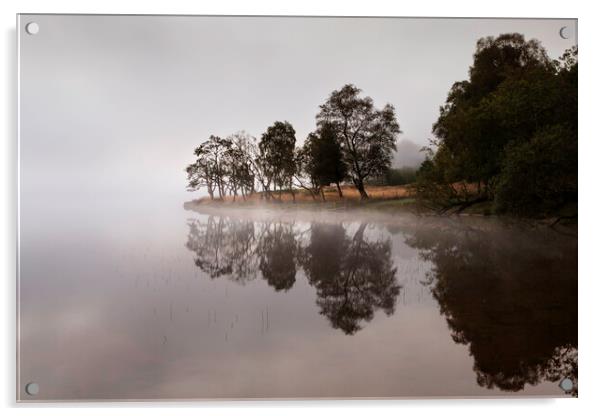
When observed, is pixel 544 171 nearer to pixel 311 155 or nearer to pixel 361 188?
pixel 361 188

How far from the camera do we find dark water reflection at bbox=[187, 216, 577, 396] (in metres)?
3.77

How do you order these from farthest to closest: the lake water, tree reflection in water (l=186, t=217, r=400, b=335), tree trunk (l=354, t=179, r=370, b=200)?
1. tree trunk (l=354, t=179, r=370, b=200)
2. tree reflection in water (l=186, t=217, r=400, b=335)
3. the lake water

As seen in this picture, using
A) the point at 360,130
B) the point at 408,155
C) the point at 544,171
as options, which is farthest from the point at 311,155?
the point at 544,171

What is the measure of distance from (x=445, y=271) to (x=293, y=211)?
1150mm

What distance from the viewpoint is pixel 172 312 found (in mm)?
3816

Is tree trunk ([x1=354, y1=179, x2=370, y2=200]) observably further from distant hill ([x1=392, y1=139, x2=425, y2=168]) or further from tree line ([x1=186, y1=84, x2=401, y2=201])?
distant hill ([x1=392, y1=139, x2=425, y2=168])

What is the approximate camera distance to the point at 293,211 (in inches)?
155

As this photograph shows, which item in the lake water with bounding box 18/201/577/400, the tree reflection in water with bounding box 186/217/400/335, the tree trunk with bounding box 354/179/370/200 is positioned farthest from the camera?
the tree trunk with bounding box 354/179/370/200

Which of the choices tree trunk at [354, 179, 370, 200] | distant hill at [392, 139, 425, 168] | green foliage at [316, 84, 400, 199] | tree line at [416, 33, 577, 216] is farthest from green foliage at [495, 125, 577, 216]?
tree trunk at [354, 179, 370, 200]

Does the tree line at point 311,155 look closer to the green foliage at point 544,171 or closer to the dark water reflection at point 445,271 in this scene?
the dark water reflection at point 445,271

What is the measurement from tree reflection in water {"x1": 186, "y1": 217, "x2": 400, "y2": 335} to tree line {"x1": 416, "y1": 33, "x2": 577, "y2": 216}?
0.60 m

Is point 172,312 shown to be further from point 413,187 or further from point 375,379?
point 413,187

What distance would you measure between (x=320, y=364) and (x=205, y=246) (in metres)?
1.13
